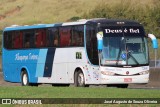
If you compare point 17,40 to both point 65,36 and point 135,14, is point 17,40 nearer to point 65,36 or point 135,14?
point 65,36

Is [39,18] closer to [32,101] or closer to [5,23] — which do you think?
[5,23]

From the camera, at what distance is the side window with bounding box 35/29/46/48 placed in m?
34.3

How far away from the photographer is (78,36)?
31.4 meters

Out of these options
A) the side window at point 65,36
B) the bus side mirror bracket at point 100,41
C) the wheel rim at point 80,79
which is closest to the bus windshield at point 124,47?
the bus side mirror bracket at point 100,41

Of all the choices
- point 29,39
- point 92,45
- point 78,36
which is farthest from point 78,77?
point 29,39

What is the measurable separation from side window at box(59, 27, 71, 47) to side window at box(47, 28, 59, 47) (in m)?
0.38

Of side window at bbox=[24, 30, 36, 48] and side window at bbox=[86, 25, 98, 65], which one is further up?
side window at bbox=[24, 30, 36, 48]

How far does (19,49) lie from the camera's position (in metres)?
36.5

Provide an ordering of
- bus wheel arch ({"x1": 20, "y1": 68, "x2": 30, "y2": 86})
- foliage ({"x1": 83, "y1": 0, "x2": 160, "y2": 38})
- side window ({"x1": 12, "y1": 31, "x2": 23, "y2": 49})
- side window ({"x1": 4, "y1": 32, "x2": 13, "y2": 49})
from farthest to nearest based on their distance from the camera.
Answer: foliage ({"x1": 83, "y1": 0, "x2": 160, "y2": 38}) → side window ({"x1": 4, "y1": 32, "x2": 13, "y2": 49}) → side window ({"x1": 12, "y1": 31, "x2": 23, "y2": 49}) → bus wheel arch ({"x1": 20, "y1": 68, "x2": 30, "y2": 86})

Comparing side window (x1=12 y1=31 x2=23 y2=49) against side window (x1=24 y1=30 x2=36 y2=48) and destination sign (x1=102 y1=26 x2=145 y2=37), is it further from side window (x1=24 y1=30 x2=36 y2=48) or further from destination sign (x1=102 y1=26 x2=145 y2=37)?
destination sign (x1=102 y1=26 x2=145 y2=37)

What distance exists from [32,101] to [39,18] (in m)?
77.9

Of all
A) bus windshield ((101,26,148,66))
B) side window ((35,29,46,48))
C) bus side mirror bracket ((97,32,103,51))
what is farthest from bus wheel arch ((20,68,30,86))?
bus side mirror bracket ((97,32,103,51))

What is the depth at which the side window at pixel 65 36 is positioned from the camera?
1269 inches

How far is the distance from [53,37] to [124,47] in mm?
4620
